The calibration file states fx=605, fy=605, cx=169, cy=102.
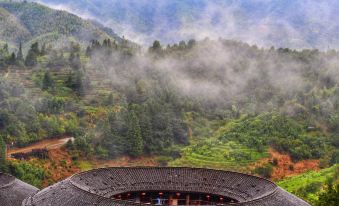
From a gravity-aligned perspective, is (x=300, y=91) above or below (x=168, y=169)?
above

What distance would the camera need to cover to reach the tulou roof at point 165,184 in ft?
88.1

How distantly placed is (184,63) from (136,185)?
63.9 meters

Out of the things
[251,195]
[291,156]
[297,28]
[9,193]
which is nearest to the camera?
[251,195]

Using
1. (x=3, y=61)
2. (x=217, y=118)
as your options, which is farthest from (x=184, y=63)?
(x=3, y=61)

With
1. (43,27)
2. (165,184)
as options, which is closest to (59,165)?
(165,184)

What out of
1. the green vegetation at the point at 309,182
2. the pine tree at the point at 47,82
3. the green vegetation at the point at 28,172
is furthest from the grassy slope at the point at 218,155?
the pine tree at the point at 47,82

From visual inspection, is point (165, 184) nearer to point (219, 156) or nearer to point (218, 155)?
A: point (219, 156)

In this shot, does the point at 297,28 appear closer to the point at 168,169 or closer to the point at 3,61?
the point at 3,61

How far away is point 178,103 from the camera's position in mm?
77562

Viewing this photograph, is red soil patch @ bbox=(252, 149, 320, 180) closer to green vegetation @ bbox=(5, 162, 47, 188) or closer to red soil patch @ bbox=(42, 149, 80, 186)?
red soil patch @ bbox=(42, 149, 80, 186)

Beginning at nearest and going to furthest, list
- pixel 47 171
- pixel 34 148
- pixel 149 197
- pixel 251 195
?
pixel 251 195 → pixel 149 197 → pixel 47 171 → pixel 34 148

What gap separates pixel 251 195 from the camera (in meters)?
29.5

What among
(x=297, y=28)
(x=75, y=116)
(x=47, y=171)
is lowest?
(x=47, y=171)

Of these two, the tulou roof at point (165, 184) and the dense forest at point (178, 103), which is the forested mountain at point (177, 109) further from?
the tulou roof at point (165, 184)
